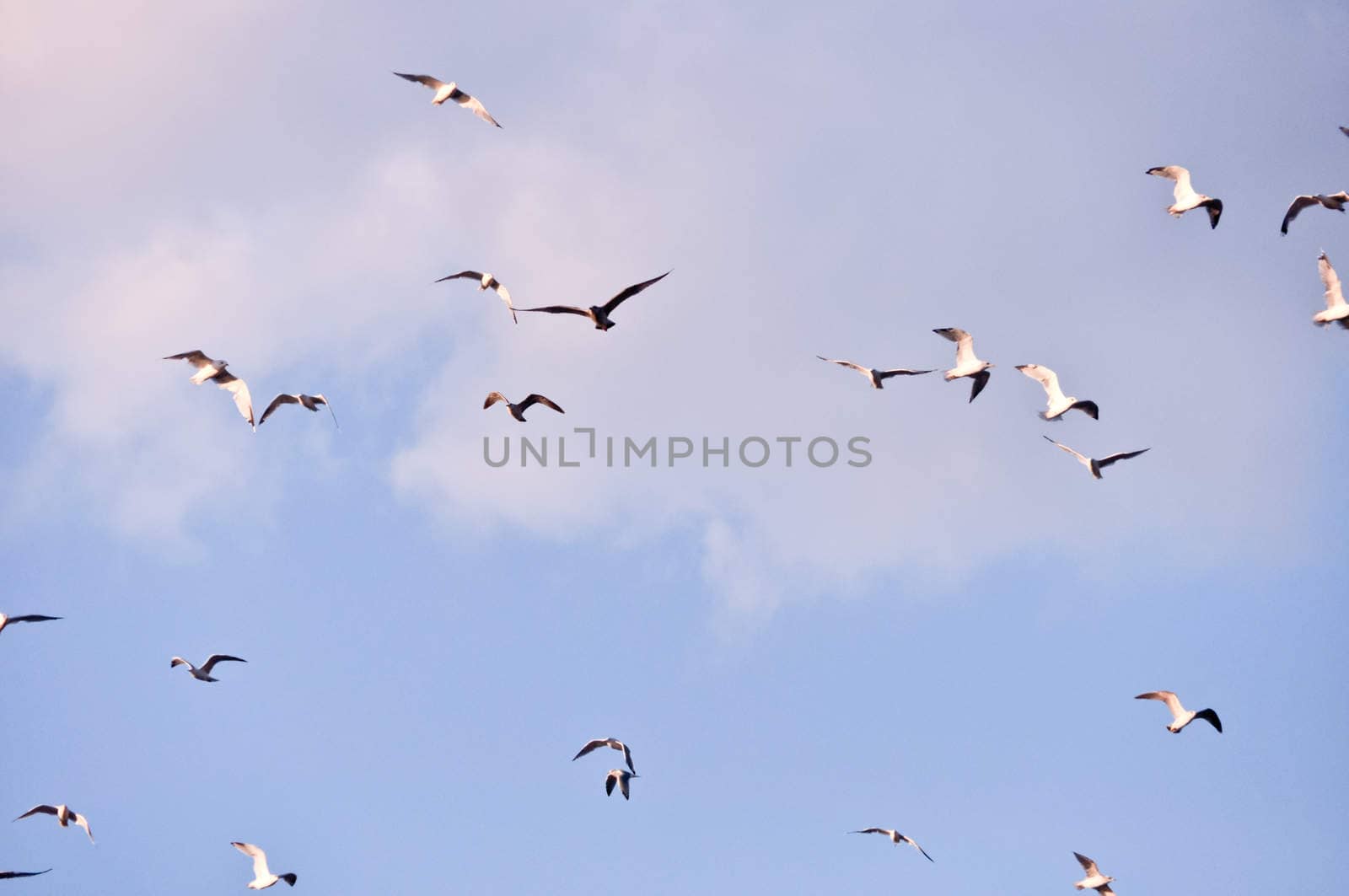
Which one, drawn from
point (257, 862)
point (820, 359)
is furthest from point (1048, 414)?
point (257, 862)

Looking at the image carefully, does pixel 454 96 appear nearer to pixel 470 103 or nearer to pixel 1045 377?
pixel 470 103

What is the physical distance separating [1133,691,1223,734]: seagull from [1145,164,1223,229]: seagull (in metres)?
14.0

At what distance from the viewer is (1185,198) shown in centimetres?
5172

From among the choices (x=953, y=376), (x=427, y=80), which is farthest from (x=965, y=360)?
(x=427, y=80)

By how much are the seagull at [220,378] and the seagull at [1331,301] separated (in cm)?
2895

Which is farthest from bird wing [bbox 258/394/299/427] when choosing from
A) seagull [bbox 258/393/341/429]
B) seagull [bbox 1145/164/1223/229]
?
seagull [bbox 1145/164/1223/229]

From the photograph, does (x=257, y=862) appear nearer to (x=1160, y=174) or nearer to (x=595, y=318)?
(x=595, y=318)

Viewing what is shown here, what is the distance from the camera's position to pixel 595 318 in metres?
45.2

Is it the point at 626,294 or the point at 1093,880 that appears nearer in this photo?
the point at 626,294

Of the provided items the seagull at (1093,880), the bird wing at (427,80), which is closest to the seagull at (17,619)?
the bird wing at (427,80)

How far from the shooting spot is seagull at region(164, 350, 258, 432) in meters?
51.1

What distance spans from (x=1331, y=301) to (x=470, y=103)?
24.0 meters

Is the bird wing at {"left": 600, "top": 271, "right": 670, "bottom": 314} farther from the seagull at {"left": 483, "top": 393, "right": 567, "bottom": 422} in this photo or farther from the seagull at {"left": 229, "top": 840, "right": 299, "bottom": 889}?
the seagull at {"left": 229, "top": 840, "right": 299, "bottom": 889}

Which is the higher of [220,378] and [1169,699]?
[220,378]
